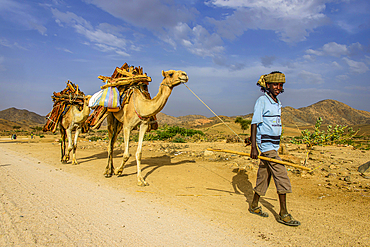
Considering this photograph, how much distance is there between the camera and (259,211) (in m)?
4.31

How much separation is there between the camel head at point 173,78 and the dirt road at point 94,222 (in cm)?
318

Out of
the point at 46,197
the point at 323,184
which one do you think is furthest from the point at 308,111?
the point at 46,197

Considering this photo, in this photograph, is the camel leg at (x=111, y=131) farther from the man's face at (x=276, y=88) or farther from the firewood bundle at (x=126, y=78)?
the man's face at (x=276, y=88)

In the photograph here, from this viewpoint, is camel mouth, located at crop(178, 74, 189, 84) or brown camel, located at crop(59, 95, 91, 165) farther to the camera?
brown camel, located at crop(59, 95, 91, 165)

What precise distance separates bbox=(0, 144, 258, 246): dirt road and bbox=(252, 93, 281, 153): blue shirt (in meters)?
1.79

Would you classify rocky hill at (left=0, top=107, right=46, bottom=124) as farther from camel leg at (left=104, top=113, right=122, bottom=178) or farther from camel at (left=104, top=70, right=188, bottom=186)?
camel at (left=104, top=70, right=188, bottom=186)

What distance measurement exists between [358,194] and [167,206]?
4.56m

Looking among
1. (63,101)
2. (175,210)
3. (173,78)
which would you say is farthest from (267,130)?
(63,101)

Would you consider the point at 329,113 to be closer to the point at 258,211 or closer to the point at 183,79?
the point at 183,79

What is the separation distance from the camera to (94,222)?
12.5 ft

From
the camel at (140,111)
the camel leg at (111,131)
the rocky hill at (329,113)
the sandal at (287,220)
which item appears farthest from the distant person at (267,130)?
the rocky hill at (329,113)

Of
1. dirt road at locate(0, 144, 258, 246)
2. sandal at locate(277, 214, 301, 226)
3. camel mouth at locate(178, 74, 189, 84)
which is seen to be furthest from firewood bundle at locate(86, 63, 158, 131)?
sandal at locate(277, 214, 301, 226)

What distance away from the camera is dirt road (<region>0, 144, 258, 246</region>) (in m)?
3.20

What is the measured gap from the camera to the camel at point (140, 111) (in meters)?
6.36
